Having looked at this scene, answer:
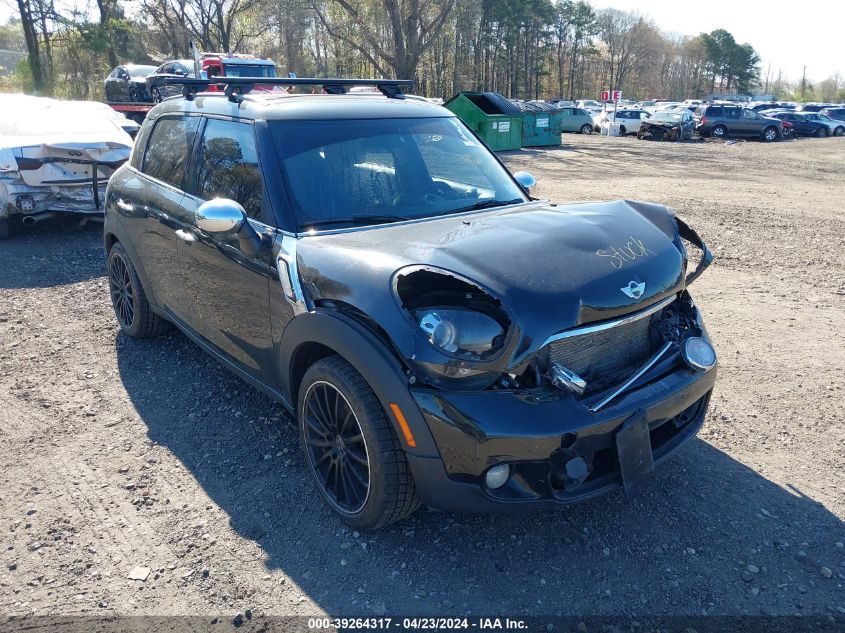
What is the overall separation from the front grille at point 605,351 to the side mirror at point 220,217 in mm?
1573

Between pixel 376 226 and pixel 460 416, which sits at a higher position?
pixel 376 226

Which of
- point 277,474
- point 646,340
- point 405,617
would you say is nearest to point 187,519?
point 277,474

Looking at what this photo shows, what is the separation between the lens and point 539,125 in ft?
84.7

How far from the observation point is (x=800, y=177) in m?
17.4

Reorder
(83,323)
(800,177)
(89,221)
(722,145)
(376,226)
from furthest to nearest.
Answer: (722,145)
(800,177)
(89,221)
(83,323)
(376,226)

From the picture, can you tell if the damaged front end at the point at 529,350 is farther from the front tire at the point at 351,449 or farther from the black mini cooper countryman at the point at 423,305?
the front tire at the point at 351,449

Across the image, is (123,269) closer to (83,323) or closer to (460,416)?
(83,323)

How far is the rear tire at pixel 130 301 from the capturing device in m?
4.99

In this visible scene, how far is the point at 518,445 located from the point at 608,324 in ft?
2.25

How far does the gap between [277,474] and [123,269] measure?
2587 millimetres

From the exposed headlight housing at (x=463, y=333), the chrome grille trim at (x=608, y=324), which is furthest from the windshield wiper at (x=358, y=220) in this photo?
the chrome grille trim at (x=608, y=324)

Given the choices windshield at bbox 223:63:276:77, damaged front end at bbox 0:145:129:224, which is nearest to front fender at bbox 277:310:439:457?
damaged front end at bbox 0:145:129:224

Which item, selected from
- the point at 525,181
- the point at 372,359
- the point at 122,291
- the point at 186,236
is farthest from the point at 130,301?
the point at 372,359

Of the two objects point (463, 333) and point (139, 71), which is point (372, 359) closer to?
point (463, 333)
